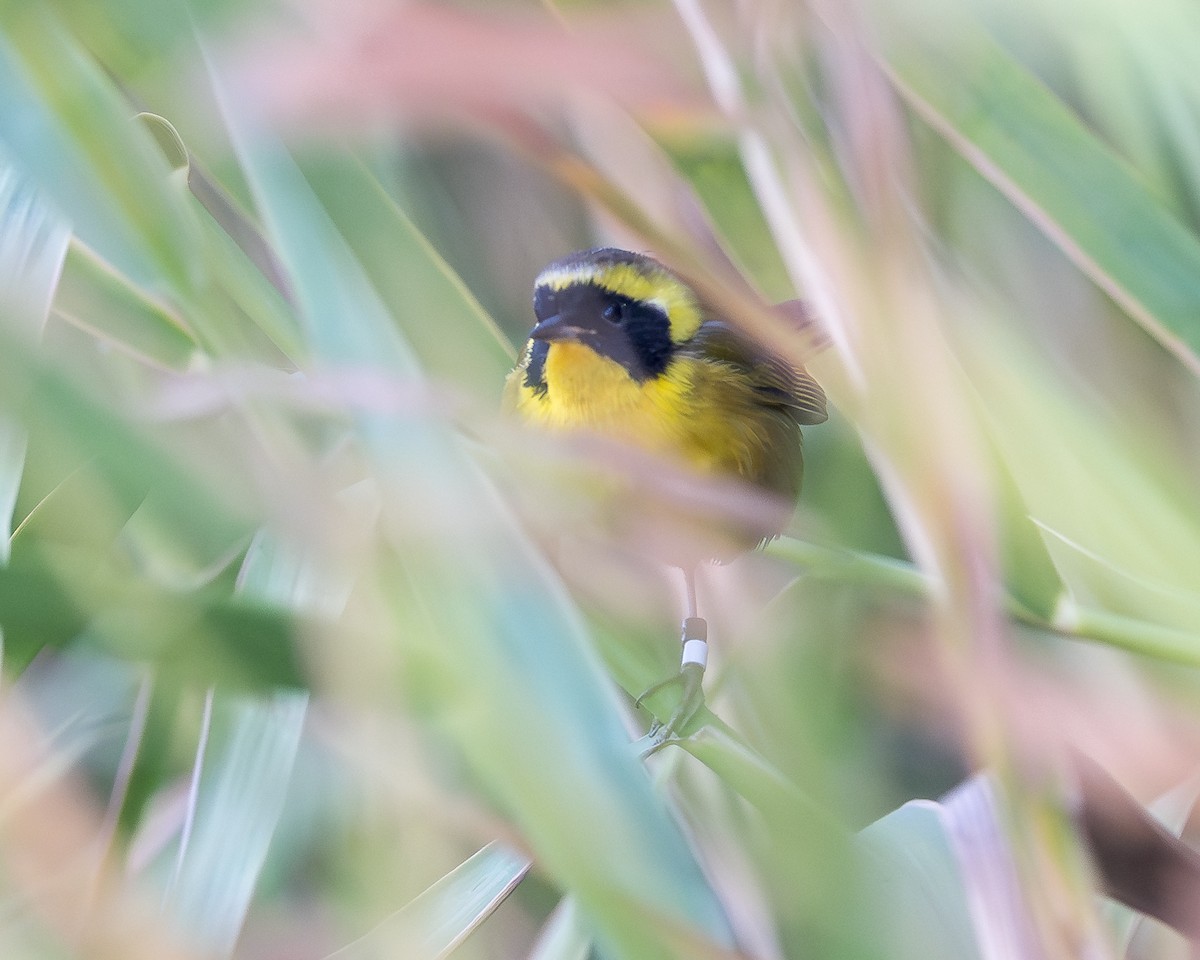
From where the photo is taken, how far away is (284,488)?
56cm

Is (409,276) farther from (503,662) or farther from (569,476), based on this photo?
(503,662)

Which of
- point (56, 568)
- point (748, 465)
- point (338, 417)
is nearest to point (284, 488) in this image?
point (338, 417)

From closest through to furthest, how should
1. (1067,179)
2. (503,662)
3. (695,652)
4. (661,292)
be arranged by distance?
(503,662) < (1067,179) < (695,652) < (661,292)

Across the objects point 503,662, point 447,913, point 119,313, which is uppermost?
point 119,313

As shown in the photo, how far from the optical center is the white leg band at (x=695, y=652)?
638 mm

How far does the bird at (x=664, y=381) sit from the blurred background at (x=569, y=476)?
0.03 metres

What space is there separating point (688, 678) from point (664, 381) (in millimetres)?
225

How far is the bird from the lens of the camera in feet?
2.26

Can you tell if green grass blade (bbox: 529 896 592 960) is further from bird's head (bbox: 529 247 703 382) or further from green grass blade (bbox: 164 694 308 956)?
bird's head (bbox: 529 247 703 382)

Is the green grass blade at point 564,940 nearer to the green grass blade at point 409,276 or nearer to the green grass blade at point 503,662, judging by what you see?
the green grass blade at point 503,662

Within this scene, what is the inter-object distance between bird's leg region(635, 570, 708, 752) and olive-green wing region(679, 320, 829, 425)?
0.51 feet

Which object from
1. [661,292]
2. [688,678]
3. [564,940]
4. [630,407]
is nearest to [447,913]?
[564,940]

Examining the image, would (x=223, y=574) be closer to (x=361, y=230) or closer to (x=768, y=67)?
(x=361, y=230)

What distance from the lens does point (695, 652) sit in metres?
0.65
